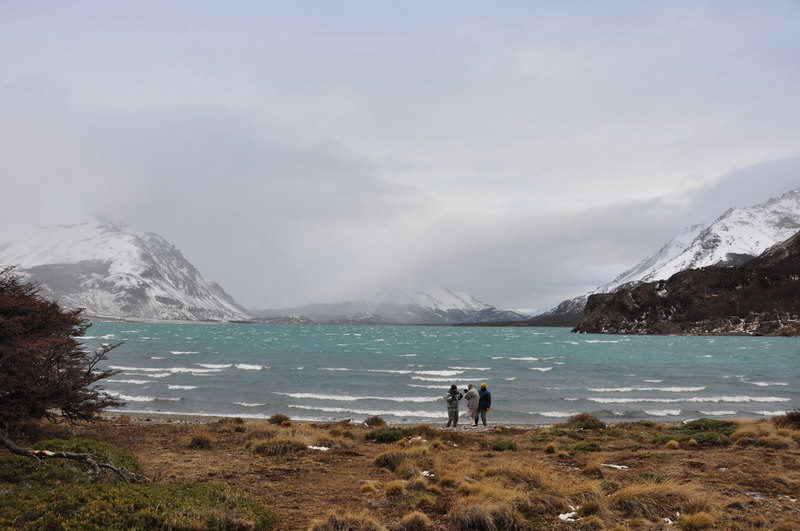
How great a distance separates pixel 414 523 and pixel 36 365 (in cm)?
1190

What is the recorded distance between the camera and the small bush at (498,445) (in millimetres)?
17516

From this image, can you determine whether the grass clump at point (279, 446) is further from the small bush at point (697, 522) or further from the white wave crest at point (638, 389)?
the white wave crest at point (638, 389)

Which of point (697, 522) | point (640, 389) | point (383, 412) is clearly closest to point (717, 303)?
point (640, 389)

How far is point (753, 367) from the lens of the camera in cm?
5575

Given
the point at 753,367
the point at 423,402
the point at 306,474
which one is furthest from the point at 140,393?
the point at 753,367

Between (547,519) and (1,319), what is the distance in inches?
599

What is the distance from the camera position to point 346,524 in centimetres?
820

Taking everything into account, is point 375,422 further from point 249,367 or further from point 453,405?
point 249,367

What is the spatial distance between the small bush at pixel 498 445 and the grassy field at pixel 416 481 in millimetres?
68

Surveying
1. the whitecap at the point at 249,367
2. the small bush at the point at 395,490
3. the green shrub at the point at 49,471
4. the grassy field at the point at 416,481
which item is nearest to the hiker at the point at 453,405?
the grassy field at the point at 416,481

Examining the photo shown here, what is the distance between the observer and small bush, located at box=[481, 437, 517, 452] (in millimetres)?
17516

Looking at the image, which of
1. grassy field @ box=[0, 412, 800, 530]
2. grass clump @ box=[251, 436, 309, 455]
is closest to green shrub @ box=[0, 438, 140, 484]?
grassy field @ box=[0, 412, 800, 530]

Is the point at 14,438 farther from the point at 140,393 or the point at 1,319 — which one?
the point at 140,393

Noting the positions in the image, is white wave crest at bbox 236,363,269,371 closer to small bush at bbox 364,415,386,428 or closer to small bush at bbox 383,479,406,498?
small bush at bbox 364,415,386,428
